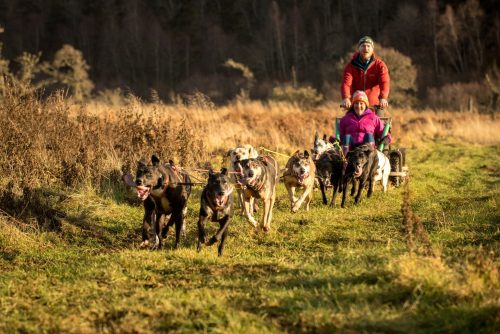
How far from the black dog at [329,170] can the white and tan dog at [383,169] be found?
0.70m

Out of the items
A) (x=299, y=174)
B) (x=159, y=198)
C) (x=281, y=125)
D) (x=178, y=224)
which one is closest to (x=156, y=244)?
(x=178, y=224)

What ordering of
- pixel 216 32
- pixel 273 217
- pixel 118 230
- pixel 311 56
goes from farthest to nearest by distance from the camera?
pixel 216 32 < pixel 311 56 < pixel 273 217 < pixel 118 230

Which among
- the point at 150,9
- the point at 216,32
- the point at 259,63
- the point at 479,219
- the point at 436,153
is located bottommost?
the point at 479,219

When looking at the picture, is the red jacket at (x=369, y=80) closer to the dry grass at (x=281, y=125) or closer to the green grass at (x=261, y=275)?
the green grass at (x=261, y=275)

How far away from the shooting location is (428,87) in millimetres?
43438

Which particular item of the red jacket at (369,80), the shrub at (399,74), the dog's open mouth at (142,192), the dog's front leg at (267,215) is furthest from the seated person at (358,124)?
the shrub at (399,74)

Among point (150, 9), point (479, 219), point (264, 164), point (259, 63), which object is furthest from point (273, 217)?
point (150, 9)

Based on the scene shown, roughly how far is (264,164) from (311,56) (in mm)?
49237

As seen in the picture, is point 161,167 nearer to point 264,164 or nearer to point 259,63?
point 264,164

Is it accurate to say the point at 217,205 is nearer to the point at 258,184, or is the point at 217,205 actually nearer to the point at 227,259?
the point at 227,259

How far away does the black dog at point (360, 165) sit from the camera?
9.96m

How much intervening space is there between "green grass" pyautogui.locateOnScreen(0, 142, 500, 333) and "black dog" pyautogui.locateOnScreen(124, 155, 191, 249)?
0.27m

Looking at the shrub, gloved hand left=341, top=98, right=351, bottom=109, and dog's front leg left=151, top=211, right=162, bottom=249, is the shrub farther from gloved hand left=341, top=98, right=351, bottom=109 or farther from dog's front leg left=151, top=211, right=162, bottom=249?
dog's front leg left=151, top=211, right=162, bottom=249

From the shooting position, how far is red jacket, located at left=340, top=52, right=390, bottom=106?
11.2 m
